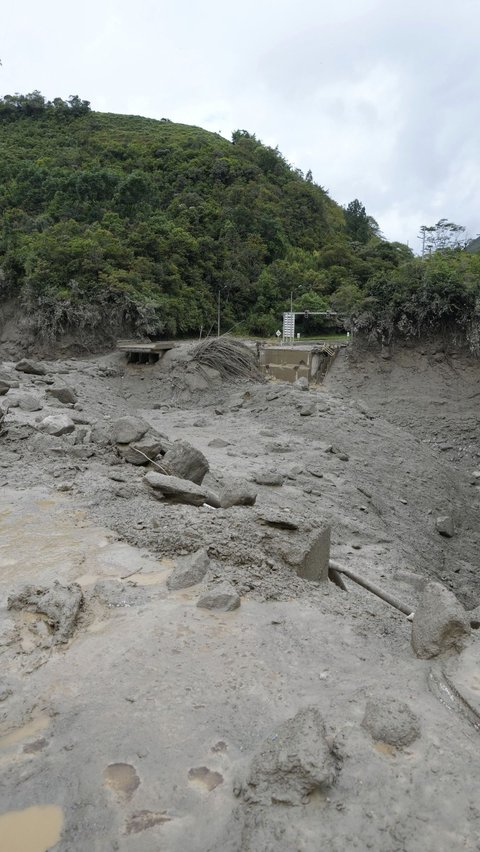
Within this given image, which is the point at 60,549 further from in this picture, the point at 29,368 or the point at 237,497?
the point at 29,368

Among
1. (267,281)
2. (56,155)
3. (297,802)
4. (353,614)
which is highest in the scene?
(56,155)

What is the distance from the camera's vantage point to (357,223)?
137 ft

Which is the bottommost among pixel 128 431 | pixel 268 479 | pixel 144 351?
pixel 268 479

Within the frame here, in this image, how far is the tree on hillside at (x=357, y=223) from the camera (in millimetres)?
40969

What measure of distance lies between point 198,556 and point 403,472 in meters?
7.62

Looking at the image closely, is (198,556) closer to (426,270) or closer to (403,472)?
(403,472)

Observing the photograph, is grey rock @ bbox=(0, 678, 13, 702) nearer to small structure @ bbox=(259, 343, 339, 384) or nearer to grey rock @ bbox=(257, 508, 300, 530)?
grey rock @ bbox=(257, 508, 300, 530)

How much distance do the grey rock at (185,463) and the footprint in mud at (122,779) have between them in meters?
4.40

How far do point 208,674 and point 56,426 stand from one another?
223 inches

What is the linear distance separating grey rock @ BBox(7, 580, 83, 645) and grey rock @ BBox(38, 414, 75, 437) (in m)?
4.18

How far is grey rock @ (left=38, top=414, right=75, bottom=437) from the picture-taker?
7887mm

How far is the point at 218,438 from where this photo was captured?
436 inches

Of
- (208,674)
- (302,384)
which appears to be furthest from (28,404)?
(302,384)

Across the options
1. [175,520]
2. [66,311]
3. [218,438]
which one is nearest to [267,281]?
[66,311]
